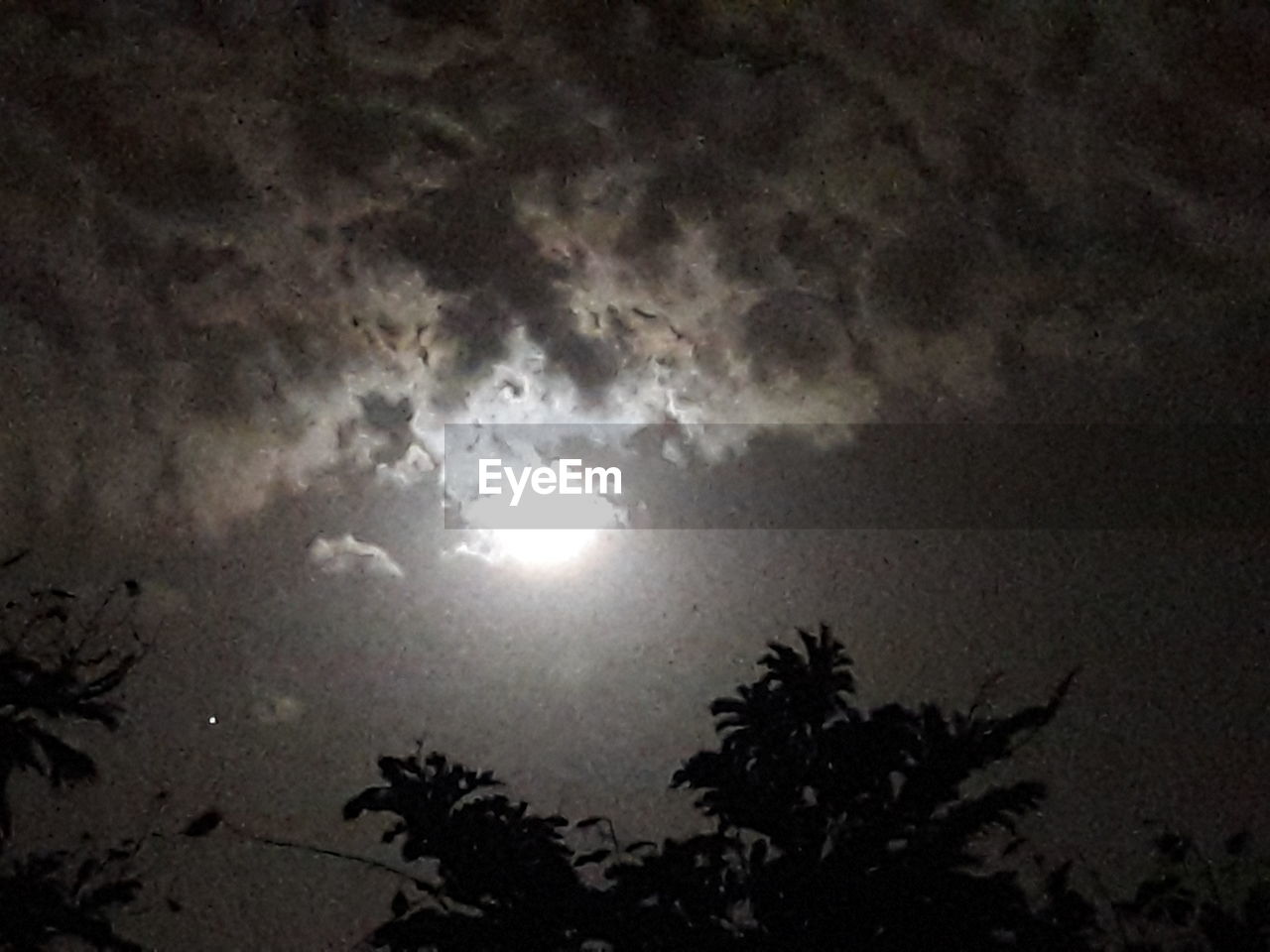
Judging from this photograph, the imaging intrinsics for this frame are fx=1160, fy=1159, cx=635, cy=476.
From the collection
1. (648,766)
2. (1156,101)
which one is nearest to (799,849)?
(648,766)

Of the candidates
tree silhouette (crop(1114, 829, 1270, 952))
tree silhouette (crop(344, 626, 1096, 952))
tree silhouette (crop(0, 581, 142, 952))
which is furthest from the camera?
tree silhouette (crop(0, 581, 142, 952))

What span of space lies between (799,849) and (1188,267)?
5.64 feet

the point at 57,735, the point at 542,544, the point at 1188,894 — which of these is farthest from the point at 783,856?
the point at 57,735

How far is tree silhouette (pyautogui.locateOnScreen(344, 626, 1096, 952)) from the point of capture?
2.15 m

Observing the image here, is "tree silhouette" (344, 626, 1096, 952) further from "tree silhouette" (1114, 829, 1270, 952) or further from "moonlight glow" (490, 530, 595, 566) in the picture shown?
"moonlight glow" (490, 530, 595, 566)

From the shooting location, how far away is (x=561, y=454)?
2.84m

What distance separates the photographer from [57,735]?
9.10 feet

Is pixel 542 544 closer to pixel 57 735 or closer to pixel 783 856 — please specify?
pixel 783 856

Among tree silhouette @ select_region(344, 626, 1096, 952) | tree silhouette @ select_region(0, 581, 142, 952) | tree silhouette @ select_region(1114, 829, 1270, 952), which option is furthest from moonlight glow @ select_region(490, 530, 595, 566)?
Answer: tree silhouette @ select_region(1114, 829, 1270, 952)

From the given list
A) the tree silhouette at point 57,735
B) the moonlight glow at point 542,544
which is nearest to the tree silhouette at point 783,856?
the moonlight glow at point 542,544

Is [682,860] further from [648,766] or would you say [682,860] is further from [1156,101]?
[1156,101]

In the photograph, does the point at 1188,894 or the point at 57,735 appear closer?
the point at 1188,894

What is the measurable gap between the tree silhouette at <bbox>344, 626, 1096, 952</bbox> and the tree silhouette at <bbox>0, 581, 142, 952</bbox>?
30.3 inches

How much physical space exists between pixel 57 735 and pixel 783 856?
5.81 ft
